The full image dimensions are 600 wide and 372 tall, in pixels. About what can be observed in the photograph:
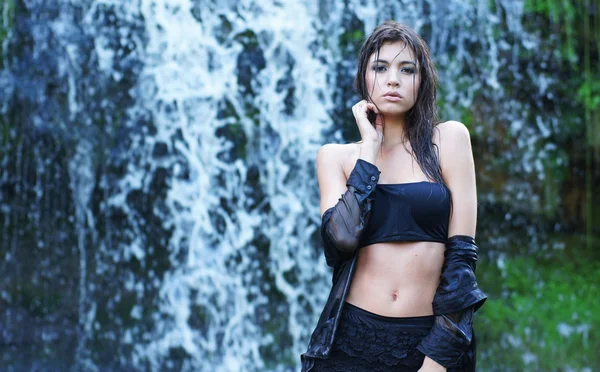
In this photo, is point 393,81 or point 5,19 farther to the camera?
point 5,19

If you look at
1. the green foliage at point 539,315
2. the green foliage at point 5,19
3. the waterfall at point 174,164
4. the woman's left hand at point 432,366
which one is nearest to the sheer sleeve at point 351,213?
the woman's left hand at point 432,366

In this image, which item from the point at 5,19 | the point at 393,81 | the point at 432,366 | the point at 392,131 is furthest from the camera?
the point at 5,19

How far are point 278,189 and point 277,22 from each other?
1.52 m

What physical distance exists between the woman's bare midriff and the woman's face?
38 cm

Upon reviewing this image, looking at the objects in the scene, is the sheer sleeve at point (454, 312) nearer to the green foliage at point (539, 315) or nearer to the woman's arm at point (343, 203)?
the woman's arm at point (343, 203)

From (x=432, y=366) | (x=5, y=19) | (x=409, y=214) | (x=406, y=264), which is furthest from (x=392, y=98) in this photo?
(x=5, y=19)

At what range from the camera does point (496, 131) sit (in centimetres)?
703

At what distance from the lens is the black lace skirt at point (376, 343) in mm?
1838

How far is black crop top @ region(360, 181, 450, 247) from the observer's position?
1868 mm

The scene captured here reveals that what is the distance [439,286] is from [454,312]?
0.26 ft

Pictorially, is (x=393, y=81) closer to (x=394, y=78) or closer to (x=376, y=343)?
(x=394, y=78)

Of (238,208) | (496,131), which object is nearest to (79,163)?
(238,208)

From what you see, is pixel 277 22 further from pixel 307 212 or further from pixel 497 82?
pixel 497 82

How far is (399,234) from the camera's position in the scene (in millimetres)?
1884
